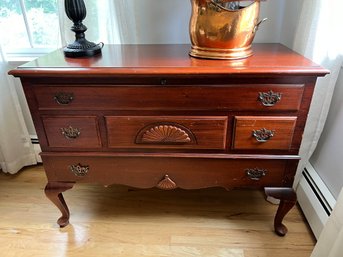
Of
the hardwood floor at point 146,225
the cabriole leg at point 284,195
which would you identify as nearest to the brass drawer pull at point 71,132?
the hardwood floor at point 146,225

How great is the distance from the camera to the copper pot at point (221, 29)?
90 cm

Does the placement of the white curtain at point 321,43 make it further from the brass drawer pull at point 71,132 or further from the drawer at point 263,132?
the brass drawer pull at point 71,132

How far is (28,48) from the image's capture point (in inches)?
60.4

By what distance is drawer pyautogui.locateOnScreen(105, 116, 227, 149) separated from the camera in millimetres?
939

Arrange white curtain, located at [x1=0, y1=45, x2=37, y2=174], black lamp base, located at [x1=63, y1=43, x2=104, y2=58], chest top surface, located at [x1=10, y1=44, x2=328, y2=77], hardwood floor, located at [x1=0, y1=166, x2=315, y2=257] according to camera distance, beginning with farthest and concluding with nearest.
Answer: white curtain, located at [x1=0, y1=45, x2=37, y2=174], hardwood floor, located at [x1=0, y1=166, x2=315, y2=257], black lamp base, located at [x1=63, y1=43, x2=104, y2=58], chest top surface, located at [x1=10, y1=44, x2=328, y2=77]

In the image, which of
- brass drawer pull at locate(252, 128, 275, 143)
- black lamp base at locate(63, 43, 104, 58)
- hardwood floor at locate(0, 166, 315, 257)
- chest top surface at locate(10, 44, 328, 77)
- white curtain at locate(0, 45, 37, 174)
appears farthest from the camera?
white curtain at locate(0, 45, 37, 174)

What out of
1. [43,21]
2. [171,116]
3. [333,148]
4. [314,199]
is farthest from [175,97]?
[43,21]

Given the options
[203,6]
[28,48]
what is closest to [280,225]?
[203,6]

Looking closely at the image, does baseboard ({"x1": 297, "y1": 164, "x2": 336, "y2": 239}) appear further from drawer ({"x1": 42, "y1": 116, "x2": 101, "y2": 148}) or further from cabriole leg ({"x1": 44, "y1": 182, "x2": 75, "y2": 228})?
cabriole leg ({"x1": 44, "y1": 182, "x2": 75, "y2": 228})

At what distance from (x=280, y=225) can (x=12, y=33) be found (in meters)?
1.78

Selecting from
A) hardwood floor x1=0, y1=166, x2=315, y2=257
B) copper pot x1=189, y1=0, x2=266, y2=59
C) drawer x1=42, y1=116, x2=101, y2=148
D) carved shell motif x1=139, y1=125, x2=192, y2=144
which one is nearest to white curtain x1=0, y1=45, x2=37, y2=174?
hardwood floor x1=0, y1=166, x2=315, y2=257

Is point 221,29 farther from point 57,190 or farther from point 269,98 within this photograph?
point 57,190

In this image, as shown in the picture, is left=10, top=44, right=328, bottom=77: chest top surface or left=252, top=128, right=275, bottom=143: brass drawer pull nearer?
left=10, top=44, right=328, bottom=77: chest top surface

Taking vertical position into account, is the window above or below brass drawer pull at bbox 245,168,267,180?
above
